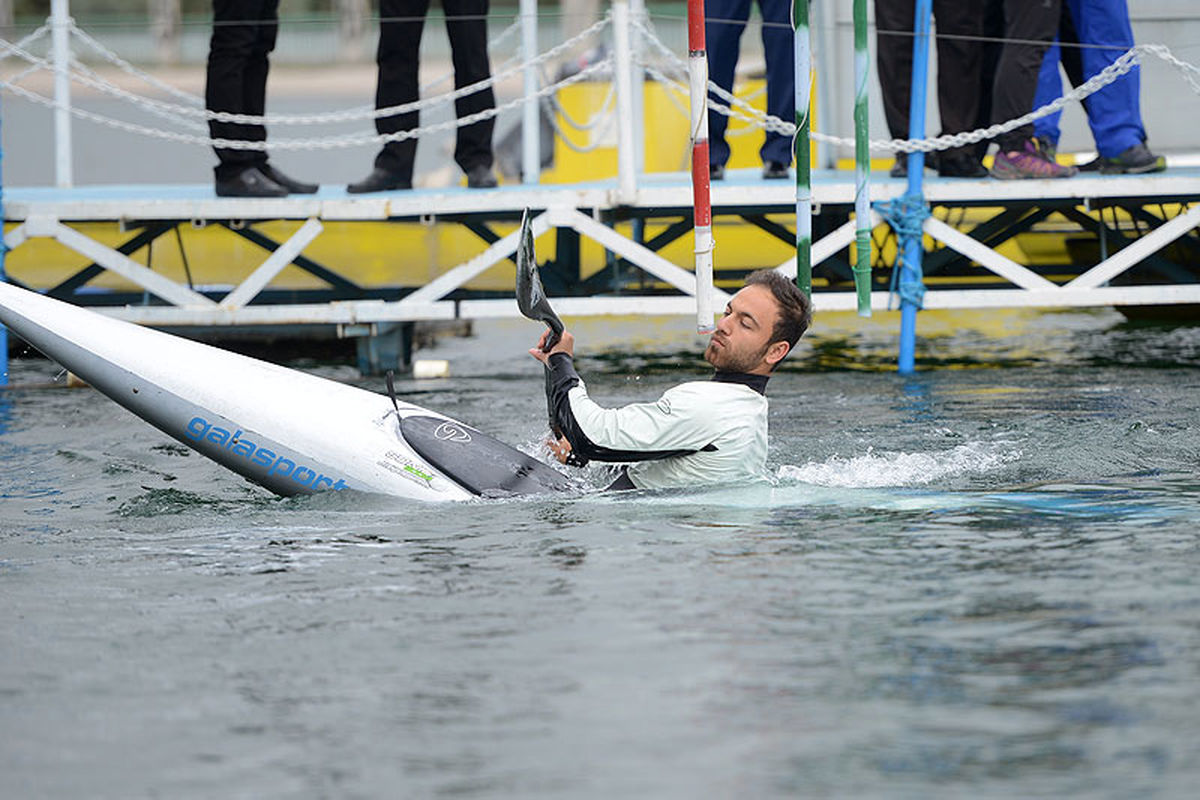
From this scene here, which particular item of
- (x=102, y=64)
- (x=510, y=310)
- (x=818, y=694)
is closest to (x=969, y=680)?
(x=818, y=694)

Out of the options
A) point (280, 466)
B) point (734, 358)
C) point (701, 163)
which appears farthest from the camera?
point (701, 163)

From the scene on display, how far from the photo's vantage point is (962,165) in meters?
8.91

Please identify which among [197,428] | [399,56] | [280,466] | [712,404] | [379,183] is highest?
[399,56]

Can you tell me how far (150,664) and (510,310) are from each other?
16.8ft

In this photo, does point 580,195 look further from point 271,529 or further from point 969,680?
point 969,680

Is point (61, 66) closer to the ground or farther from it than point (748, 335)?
farther from it

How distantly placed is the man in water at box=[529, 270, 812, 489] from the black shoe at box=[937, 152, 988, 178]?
392 centimetres

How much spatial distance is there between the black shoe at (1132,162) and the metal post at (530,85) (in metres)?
2.81

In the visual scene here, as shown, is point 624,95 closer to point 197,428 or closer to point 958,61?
point 958,61

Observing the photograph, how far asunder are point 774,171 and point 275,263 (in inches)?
101

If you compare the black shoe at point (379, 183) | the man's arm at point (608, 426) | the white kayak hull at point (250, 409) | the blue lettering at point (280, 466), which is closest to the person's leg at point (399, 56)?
the black shoe at point (379, 183)

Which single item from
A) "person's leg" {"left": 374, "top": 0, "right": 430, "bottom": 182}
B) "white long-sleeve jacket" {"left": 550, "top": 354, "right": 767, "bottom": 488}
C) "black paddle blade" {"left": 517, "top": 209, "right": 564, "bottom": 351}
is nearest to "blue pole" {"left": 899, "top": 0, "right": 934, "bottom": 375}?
"person's leg" {"left": 374, "top": 0, "right": 430, "bottom": 182}

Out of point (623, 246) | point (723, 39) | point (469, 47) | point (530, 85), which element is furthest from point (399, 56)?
point (723, 39)

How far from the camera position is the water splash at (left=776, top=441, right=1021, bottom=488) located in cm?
582
